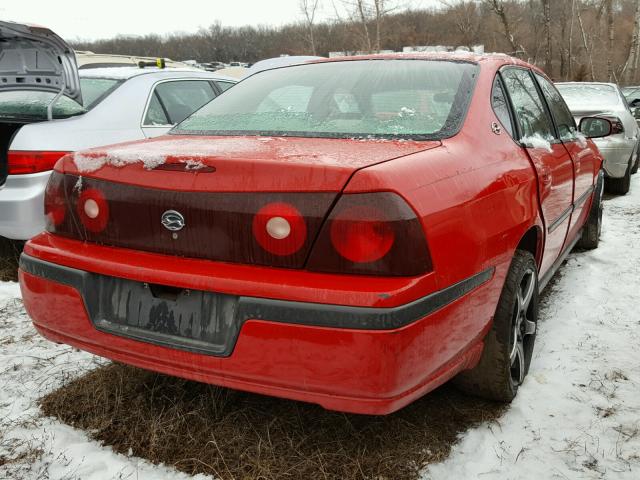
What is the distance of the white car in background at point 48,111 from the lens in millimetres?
3451

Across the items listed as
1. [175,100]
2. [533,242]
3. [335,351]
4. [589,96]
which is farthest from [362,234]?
[589,96]

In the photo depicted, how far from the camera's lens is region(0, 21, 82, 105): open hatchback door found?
3.70m

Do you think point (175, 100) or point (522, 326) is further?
point (175, 100)

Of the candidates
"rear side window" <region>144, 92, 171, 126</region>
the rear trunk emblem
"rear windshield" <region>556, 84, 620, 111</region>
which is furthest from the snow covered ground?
"rear windshield" <region>556, 84, 620, 111</region>

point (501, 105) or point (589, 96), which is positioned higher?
point (589, 96)

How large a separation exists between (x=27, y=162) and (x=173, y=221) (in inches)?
87.5

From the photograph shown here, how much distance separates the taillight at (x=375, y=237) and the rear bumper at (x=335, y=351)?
0.11 m

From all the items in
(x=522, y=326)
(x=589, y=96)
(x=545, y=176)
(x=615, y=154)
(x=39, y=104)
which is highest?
(x=589, y=96)

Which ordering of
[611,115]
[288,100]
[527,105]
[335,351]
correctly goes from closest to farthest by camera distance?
[335,351] < [288,100] < [527,105] < [611,115]

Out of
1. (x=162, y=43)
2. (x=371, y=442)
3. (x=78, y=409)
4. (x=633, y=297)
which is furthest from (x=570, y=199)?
(x=162, y=43)

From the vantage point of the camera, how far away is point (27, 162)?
344 centimetres

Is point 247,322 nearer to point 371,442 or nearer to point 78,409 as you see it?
point 371,442

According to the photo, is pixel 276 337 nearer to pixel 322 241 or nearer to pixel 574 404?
pixel 322 241

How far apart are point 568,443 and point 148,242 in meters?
1.56
